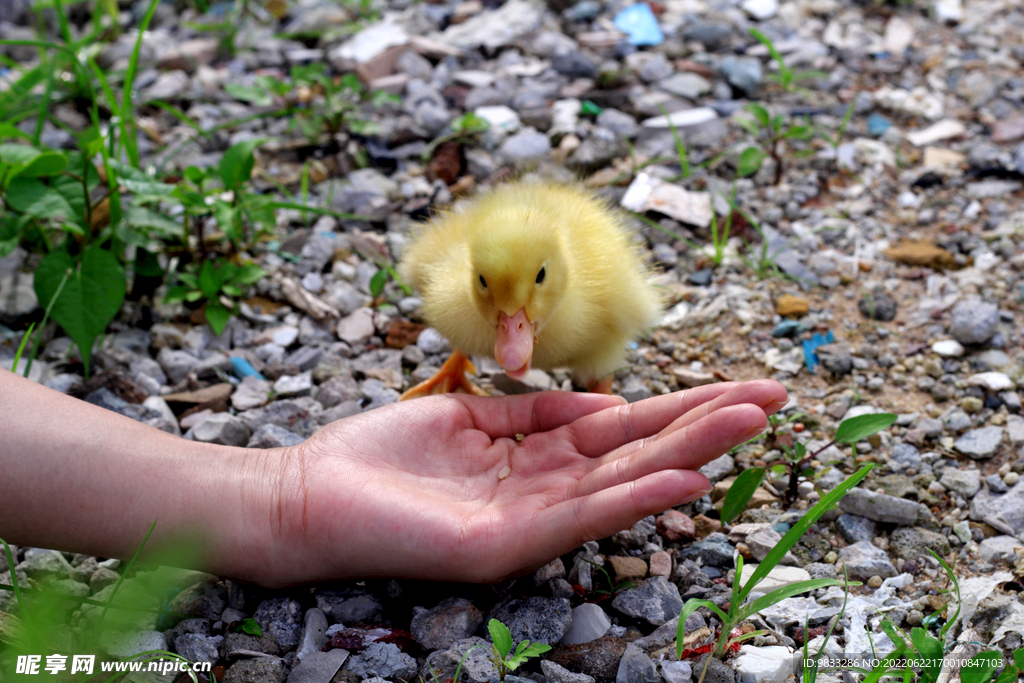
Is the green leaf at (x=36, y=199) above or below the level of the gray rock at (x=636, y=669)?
above

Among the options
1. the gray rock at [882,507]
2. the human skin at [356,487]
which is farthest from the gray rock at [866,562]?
the human skin at [356,487]

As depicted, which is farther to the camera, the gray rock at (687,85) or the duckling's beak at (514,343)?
the gray rock at (687,85)

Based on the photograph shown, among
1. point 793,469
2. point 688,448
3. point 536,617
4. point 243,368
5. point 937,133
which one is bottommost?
point 243,368

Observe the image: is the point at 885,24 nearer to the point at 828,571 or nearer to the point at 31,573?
the point at 828,571

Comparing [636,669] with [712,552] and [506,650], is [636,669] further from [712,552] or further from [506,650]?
[712,552]

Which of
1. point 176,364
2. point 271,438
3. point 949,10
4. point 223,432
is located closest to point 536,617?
point 271,438

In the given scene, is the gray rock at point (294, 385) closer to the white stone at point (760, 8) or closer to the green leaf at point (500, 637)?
the green leaf at point (500, 637)
